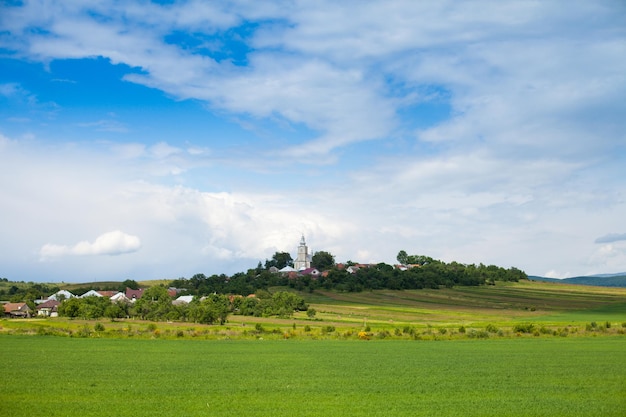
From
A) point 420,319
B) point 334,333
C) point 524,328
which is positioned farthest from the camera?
point 420,319

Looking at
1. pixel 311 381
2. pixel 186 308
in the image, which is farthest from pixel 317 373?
pixel 186 308

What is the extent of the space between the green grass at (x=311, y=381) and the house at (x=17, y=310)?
274 feet

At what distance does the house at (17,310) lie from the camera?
119m

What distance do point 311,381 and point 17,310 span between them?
116402 millimetres

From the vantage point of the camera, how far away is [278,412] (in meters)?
20.7

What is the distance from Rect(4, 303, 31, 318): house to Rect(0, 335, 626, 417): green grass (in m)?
83.6

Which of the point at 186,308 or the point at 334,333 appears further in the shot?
the point at 186,308

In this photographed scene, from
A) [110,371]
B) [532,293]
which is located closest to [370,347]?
[110,371]

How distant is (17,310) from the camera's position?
4815 inches

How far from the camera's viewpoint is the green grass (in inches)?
846

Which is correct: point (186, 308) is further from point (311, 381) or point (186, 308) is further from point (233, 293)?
point (311, 381)

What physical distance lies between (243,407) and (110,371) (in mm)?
13152

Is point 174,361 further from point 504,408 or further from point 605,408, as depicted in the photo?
point 605,408

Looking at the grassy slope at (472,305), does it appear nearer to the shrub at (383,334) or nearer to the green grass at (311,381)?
the shrub at (383,334)
